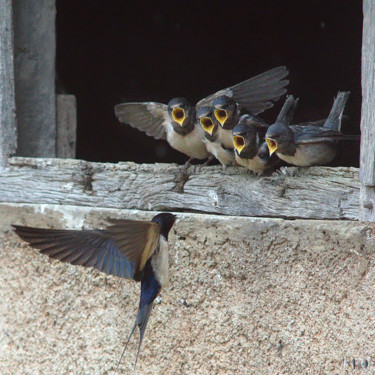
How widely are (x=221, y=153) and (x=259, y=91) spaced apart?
342mm

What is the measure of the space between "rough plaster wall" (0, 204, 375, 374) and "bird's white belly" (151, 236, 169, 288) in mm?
74

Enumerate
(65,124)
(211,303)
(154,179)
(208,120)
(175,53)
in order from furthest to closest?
(175,53)
(65,124)
(154,179)
(208,120)
(211,303)

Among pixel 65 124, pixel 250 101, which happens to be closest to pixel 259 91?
pixel 250 101

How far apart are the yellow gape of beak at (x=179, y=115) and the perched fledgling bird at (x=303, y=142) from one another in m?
0.48

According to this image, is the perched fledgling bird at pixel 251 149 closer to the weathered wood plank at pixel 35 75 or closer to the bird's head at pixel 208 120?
the bird's head at pixel 208 120

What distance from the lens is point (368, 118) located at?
252 centimetres

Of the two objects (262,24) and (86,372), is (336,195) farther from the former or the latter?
(262,24)

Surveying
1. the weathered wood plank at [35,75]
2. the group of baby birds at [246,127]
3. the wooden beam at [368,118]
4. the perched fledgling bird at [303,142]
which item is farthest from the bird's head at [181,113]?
the wooden beam at [368,118]

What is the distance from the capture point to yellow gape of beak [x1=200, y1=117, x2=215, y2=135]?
3025mm

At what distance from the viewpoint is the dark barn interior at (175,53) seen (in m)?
4.72

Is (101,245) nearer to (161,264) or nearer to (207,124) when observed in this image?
(161,264)

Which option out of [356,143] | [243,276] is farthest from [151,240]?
[356,143]

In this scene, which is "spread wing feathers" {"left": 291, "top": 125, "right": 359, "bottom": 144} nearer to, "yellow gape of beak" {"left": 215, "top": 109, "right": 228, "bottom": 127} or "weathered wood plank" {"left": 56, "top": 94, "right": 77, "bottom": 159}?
"yellow gape of beak" {"left": 215, "top": 109, "right": 228, "bottom": 127}

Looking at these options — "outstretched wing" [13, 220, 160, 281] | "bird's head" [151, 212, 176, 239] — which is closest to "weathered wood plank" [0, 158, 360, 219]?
"bird's head" [151, 212, 176, 239]
